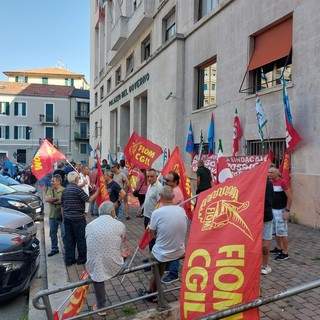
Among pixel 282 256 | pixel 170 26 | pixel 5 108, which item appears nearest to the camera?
pixel 282 256

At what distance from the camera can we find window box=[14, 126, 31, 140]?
51.8 m

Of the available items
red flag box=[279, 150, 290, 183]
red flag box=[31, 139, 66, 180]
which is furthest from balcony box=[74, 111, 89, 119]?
red flag box=[279, 150, 290, 183]

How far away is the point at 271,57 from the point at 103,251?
8.90 meters

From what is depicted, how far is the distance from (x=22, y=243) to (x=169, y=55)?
13.6 metres

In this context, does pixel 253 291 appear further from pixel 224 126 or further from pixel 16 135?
pixel 16 135

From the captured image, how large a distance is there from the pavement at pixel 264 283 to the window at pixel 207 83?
8035 millimetres

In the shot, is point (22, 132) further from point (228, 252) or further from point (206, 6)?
point (228, 252)

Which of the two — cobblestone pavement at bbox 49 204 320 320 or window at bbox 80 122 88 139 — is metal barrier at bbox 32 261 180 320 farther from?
window at bbox 80 122 88 139

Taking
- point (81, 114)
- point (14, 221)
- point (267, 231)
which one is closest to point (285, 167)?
point (267, 231)

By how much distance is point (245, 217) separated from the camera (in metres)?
2.75

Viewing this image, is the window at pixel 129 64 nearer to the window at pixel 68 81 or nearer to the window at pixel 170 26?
the window at pixel 170 26

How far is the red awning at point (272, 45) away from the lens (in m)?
10.2

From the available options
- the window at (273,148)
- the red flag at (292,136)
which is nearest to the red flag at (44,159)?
the red flag at (292,136)

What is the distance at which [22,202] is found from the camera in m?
10.5
